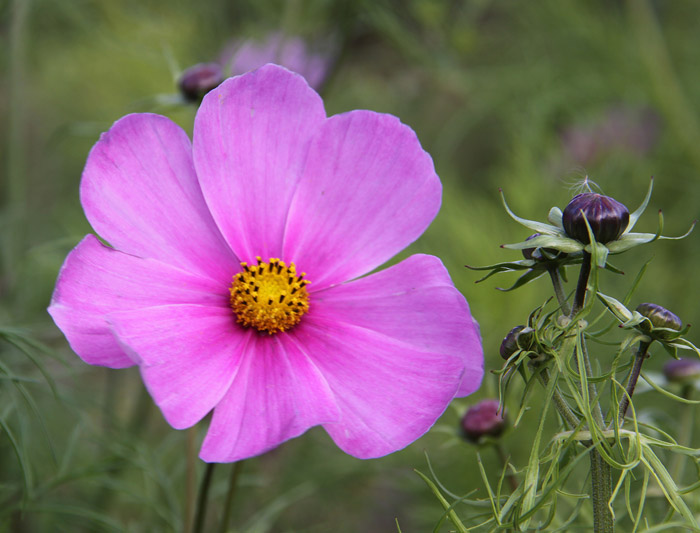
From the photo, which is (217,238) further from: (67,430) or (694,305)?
(694,305)

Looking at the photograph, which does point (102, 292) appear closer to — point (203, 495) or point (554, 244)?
point (203, 495)

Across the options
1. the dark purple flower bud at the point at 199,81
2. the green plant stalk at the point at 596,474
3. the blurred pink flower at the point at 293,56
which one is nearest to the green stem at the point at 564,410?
the green plant stalk at the point at 596,474

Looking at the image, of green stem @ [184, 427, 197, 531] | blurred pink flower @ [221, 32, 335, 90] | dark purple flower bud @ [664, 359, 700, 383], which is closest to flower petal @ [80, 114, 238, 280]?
green stem @ [184, 427, 197, 531]

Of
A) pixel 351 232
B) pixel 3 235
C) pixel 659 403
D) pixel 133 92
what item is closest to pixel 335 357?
pixel 351 232

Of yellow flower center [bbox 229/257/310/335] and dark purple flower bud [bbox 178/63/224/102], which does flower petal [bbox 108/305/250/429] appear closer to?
yellow flower center [bbox 229/257/310/335]

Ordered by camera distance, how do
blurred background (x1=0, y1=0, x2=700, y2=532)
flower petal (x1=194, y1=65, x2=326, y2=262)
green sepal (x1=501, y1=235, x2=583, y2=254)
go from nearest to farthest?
green sepal (x1=501, y1=235, x2=583, y2=254) → flower petal (x1=194, y1=65, x2=326, y2=262) → blurred background (x1=0, y1=0, x2=700, y2=532)

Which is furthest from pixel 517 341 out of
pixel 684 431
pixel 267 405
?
pixel 684 431

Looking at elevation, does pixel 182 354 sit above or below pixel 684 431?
above
